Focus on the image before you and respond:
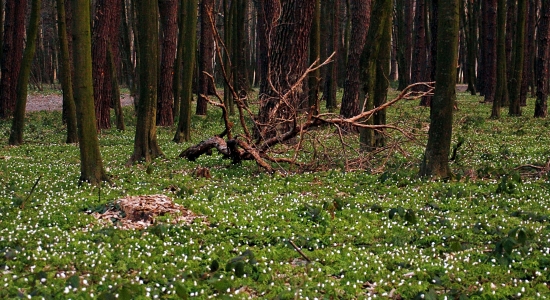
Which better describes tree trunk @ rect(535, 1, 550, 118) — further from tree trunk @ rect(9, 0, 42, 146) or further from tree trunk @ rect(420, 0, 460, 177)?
tree trunk @ rect(9, 0, 42, 146)

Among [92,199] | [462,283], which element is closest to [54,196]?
[92,199]

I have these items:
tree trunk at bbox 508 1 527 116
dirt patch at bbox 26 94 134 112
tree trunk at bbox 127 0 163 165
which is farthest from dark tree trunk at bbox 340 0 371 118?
dirt patch at bbox 26 94 134 112

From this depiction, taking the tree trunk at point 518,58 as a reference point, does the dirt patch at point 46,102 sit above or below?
below

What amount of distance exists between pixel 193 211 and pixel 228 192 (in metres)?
1.58

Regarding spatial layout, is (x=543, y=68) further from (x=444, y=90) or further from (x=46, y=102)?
(x=46, y=102)

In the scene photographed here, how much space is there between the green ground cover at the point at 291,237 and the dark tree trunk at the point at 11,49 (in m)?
15.4

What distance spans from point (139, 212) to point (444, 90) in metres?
5.59

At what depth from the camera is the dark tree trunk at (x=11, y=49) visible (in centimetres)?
2536

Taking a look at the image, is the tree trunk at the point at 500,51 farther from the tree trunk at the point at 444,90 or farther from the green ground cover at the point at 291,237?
the tree trunk at the point at 444,90

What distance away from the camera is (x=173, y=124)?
2475 centimetres

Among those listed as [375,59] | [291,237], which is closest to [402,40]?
[375,59]

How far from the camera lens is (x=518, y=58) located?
21234mm

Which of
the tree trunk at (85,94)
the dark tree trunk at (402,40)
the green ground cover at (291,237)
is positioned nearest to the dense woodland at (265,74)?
the tree trunk at (85,94)

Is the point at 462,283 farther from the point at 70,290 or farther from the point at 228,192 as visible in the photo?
the point at 228,192
